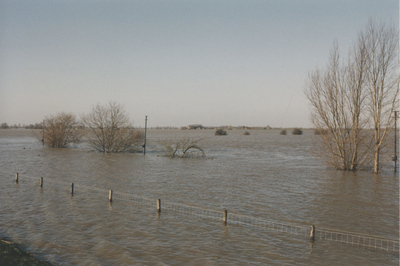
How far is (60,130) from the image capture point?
2108 inches

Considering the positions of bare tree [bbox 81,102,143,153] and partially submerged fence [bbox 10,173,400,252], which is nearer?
partially submerged fence [bbox 10,173,400,252]

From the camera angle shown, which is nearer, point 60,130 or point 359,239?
point 359,239

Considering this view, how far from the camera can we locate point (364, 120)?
2580 centimetres

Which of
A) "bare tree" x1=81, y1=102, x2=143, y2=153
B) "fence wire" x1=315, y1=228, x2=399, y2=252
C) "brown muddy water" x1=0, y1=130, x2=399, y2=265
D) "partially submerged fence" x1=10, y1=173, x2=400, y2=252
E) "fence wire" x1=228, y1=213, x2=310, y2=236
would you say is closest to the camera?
"brown muddy water" x1=0, y1=130, x2=399, y2=265

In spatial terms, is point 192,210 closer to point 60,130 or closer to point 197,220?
point 197,220

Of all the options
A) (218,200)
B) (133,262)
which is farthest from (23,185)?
(133,262)

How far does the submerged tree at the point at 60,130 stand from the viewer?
53594mm

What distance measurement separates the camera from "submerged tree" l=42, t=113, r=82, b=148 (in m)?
53.6

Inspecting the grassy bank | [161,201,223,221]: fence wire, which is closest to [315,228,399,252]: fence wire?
[161,201,223,221]: fence wire

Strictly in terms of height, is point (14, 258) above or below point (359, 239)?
above

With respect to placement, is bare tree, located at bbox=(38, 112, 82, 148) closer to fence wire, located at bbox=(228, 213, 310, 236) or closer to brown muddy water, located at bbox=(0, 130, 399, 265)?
brown muddy water, located at bbox=(0, 130, 399, 265)

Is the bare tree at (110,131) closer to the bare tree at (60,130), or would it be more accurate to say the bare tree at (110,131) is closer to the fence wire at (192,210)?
the bare tree at (60,130)

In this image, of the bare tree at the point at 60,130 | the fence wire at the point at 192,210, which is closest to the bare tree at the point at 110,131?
the bare tree at the point at 60,130

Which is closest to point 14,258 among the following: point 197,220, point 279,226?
point 197,220
